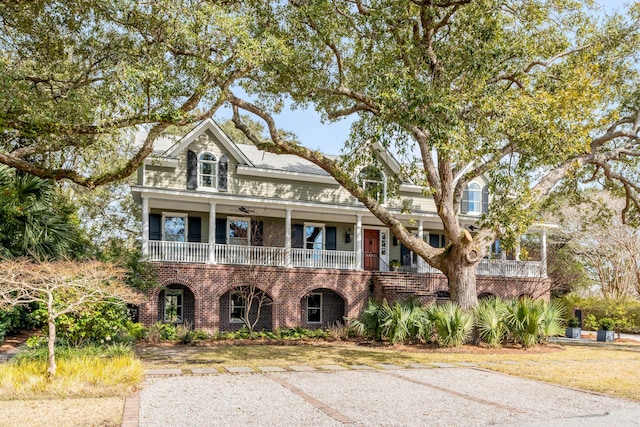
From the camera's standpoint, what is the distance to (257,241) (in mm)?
24750

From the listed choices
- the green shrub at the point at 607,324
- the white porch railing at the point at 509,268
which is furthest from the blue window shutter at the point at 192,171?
the green shrub at the point at 607,324

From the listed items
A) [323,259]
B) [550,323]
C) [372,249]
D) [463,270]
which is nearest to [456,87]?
[463,270]

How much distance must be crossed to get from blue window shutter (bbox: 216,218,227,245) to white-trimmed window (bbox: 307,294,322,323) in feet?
15.6

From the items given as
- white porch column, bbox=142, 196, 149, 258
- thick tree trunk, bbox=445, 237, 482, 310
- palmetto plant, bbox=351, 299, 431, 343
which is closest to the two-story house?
white porch column, bbox=142, 196, 149, 258

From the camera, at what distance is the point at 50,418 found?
721cm

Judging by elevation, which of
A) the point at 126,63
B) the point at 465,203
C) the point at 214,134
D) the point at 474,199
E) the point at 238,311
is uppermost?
the point at 214,134

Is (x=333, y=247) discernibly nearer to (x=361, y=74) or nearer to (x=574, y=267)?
(x=361, y=74)

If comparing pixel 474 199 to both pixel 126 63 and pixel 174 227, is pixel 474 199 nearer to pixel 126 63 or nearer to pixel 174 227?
pixel 174 227

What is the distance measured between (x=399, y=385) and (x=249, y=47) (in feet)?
26.0

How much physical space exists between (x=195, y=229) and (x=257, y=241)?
2.81 meters

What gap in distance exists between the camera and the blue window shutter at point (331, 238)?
87.5 feet

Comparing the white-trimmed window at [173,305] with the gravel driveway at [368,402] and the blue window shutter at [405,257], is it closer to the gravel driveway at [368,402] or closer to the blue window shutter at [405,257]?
the blue window shutter at [405,257]

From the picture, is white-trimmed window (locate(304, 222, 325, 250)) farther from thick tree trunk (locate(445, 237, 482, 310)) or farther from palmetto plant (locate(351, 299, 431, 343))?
thick tree trunk (locate(445, 237, 482, 310))

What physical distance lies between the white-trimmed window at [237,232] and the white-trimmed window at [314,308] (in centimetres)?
402
